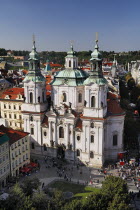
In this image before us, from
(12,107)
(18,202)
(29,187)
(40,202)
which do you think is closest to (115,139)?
(29,187)

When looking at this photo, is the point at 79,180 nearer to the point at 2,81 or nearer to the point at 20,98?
the point at 20,98

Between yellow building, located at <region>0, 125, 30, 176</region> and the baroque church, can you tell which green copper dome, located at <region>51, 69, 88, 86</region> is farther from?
yellow building, located at <region>0, 125, 30, 176</region>

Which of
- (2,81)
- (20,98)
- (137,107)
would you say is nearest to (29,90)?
(20,98)

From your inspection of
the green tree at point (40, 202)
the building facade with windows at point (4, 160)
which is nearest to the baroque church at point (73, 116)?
the building facade with windows at point (4, 160)

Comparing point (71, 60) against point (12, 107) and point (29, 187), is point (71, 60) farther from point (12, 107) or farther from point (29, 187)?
point (29, 187)

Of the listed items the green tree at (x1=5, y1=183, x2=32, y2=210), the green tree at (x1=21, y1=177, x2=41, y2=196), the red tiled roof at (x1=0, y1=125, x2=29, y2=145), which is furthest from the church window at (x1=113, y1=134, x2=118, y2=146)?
the green tree at (x1=5, y1=183, x2=32, y2=210)
